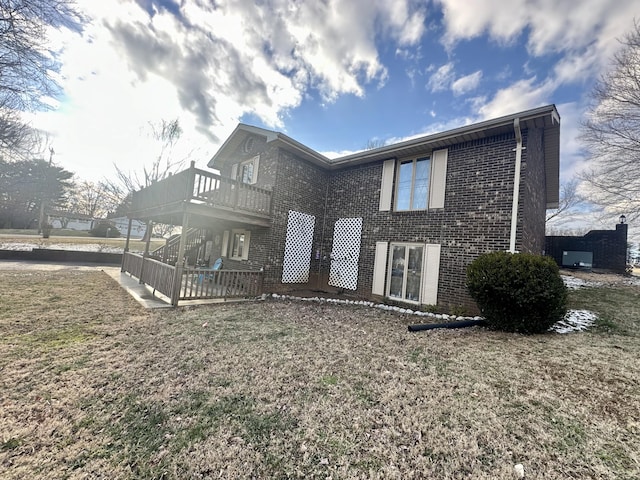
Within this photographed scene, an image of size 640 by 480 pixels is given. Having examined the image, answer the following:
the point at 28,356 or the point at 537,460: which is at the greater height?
the point at 537,460

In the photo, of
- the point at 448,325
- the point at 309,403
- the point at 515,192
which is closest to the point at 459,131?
the point at 515,192

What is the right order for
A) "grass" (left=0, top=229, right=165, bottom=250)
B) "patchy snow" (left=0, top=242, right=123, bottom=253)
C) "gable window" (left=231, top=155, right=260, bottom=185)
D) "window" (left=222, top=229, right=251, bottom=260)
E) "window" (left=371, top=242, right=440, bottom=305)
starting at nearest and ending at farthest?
"window" (left=371, top=242, right=440, bottom=305) < "window" (left=222, top=229, right=251, bottom=260) < "gable window" (left=231, top=155, right=260, bottom=185) < "patchy snow" (left=0, top=242, right=123, bottom=253) < "grass" (left=0, top=229, right=165, bottom=250)

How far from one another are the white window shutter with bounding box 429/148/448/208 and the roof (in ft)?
0.93

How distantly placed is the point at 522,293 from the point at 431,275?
8.33ft

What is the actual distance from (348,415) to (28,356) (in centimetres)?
477

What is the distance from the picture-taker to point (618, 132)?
13.5 metres

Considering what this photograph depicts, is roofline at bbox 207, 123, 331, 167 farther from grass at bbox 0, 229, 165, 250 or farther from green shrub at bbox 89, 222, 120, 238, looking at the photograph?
green shrub at bbox 89, 222, 120, 238

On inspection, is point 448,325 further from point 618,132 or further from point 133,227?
point 133,227

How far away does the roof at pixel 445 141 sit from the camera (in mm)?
6691

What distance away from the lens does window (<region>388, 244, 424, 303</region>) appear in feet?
27.7

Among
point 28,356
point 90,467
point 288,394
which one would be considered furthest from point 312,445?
point 28,356

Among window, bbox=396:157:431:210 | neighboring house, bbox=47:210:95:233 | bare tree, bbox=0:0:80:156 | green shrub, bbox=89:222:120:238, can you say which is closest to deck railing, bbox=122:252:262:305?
window, bbox=396:157:431:210

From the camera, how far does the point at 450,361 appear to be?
4.25 metres

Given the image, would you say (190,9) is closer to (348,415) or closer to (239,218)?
(239,218)
